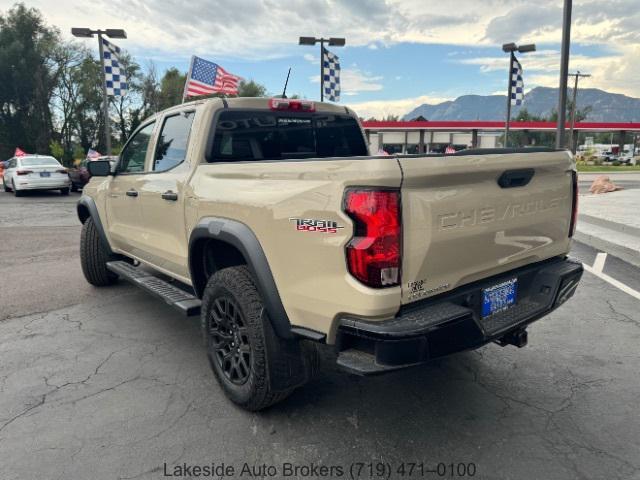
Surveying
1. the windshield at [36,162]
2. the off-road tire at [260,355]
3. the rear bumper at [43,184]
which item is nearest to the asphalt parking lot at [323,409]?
the off-road tire at [260,355]

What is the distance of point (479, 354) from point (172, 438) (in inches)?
90.9

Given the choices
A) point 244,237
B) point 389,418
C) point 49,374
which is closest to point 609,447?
point 389,418

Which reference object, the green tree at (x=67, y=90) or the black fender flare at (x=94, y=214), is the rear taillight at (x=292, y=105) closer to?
the black fender flare at (x=94, y=214)

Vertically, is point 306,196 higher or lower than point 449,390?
higher

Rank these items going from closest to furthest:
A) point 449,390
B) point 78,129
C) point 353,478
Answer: point 353,478 → point 449,390 → point 78,129

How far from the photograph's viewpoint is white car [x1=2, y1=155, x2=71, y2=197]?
16.5m

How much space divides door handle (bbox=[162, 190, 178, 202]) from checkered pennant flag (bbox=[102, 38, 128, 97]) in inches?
619

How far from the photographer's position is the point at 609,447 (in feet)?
8.41

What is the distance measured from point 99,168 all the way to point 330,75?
14.7 meters

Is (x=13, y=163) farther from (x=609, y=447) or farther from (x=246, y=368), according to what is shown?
(x=609, y=447)

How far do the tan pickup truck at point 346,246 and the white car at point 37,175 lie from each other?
50.0 feet

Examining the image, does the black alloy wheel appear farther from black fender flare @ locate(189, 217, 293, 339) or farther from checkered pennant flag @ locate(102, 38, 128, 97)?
checkered pennant flag @ locate(102, 38, 128, 97)

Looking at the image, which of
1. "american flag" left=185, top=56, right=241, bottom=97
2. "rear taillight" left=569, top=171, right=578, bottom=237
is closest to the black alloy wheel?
"rear taillight" left=569, top=171, right=578, bottom=237

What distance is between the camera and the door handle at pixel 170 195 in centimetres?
351
